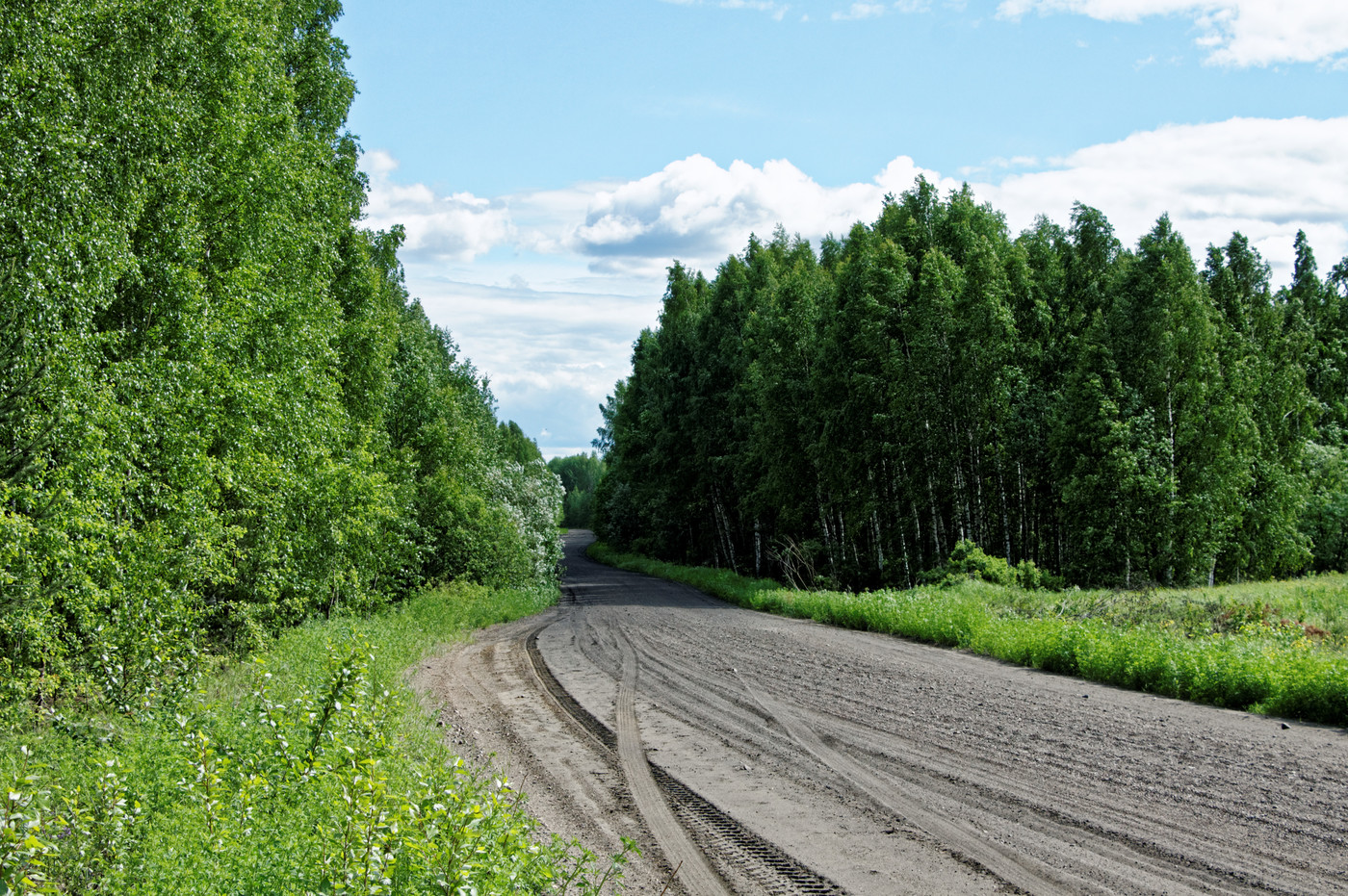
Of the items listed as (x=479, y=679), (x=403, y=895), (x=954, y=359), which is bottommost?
(x=479, y=679)

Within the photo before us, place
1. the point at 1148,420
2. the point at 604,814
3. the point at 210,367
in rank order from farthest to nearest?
the point at 1148,420, the point at 210,367, the point at 604,814

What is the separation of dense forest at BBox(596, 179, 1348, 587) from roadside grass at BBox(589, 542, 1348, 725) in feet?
15.0

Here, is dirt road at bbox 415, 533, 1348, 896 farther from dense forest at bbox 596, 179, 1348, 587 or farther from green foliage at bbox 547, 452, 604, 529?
green foliage at bbox 547, 452, 604, 529

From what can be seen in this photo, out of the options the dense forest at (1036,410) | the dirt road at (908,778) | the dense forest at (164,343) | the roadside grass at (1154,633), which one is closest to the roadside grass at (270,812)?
the dirt road at (908,778)

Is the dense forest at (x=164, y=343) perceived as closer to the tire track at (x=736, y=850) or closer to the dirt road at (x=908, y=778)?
the dirt road at (x=908, y=778)

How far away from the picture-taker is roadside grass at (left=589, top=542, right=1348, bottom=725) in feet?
35.9

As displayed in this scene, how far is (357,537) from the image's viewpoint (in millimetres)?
20484

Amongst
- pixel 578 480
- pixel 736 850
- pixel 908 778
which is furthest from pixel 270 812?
pixel 578 480

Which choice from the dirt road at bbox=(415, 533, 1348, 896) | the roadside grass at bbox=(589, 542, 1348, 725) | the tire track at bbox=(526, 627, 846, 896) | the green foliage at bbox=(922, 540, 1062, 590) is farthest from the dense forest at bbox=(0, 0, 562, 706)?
the green foliage at bbox=(922, 540, 1062, 590)

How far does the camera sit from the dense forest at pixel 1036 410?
2744cm

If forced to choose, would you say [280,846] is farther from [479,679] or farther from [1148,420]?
[1148,420]

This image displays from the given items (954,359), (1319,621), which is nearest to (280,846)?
(1319,621)

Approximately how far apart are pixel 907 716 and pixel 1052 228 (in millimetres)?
35149

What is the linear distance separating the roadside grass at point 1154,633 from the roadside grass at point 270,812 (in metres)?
8.95
